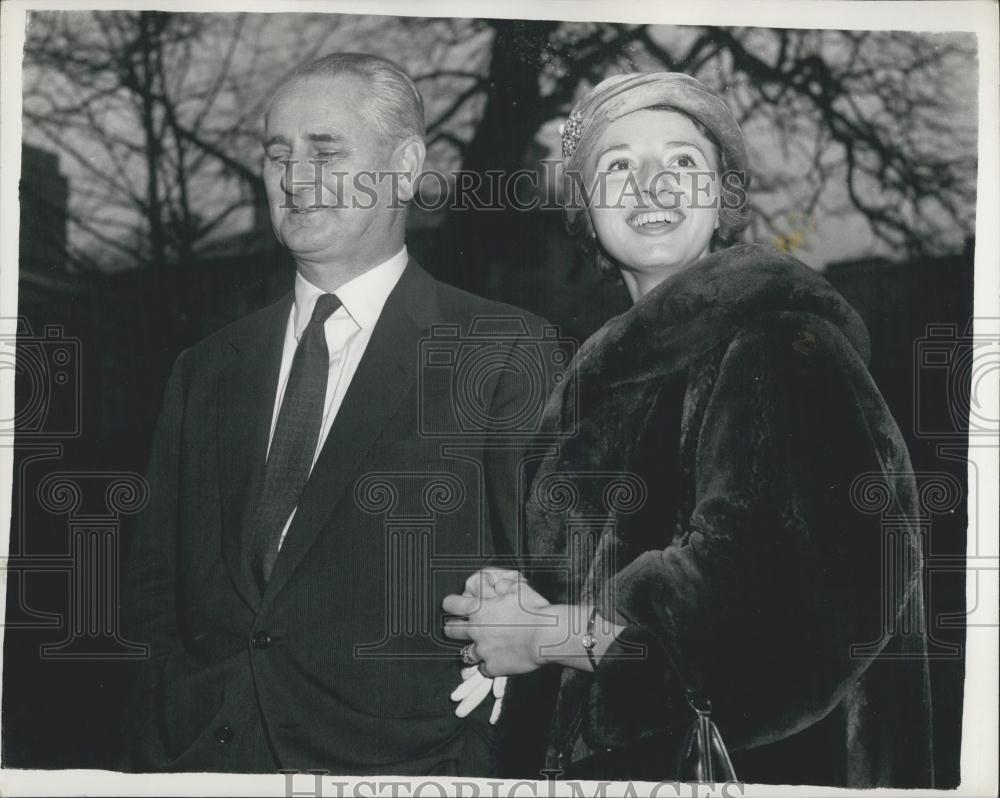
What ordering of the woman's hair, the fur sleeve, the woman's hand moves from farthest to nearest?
the woman's hair → the woman's hand → the fur sleeve

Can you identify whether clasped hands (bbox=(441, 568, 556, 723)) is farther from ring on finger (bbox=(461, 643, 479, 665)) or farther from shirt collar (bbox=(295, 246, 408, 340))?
shirt collar (bbox=(295, 246, 408, 340))

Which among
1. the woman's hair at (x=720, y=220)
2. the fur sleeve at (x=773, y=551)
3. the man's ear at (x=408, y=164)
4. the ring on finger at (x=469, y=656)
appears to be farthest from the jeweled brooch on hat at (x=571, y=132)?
the ring on finger at (x=469, y=656)

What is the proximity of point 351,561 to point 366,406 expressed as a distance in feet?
1.36

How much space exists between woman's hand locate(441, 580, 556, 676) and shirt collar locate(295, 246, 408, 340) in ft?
2.56

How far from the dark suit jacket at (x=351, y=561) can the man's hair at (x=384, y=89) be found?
0.41 m

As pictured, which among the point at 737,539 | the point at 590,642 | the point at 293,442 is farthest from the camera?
the point at 293,442

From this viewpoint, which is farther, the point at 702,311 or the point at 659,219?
the point at 659,219

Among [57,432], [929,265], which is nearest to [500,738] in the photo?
[57,432]

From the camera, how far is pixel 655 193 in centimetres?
312

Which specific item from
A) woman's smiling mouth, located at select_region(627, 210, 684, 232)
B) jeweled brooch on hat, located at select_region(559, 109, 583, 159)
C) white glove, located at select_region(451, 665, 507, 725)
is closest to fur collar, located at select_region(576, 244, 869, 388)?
woman's smiling mouth, located at select_region(627, 210, 684, 232)

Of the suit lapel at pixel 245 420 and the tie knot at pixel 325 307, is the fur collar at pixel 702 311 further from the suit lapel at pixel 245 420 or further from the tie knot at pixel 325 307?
the suit lapel at pixel 245 420

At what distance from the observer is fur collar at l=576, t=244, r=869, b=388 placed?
2998 mm

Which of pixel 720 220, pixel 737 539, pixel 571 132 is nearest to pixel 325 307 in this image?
pixel 571 132

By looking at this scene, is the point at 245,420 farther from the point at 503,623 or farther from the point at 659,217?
the point at 659,217
